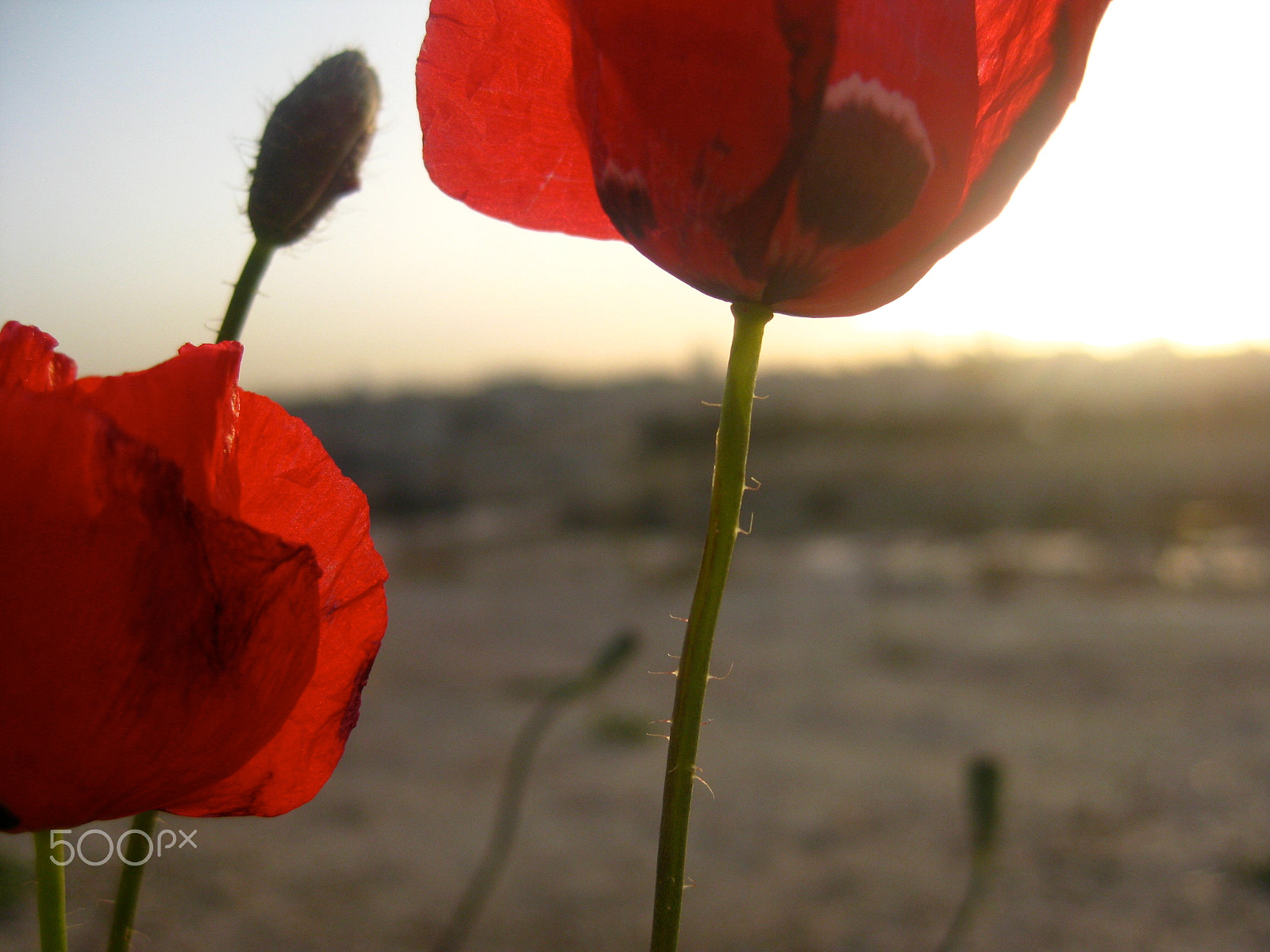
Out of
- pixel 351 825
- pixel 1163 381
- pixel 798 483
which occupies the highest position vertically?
pixel 1163 381

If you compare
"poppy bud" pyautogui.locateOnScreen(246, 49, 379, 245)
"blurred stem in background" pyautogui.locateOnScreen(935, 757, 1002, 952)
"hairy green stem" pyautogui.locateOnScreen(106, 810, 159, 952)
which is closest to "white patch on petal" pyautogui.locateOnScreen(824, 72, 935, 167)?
"poppy bud" pyautogui.locateOnScreen(246, 49, 379, 245)

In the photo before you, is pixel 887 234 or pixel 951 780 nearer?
pixel 887 234

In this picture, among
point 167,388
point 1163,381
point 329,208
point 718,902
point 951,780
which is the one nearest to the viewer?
point 167,388

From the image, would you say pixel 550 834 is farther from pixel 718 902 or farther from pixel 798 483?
pixel 798 483

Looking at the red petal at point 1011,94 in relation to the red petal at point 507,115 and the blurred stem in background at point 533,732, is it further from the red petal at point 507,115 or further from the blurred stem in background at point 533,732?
the blurred stem in background at point 533,732

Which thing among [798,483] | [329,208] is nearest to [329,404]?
[798,483]

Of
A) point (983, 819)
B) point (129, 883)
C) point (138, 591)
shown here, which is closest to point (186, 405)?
point (138, 591)

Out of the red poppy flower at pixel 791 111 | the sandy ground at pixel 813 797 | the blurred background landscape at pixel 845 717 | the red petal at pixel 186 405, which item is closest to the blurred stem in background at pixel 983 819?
the blurred background landscape at pixel 845 717

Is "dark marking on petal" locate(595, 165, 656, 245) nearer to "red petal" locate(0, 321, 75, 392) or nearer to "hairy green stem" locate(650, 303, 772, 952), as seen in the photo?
"hairy green stem" locate(650, 303, 772, 952)
